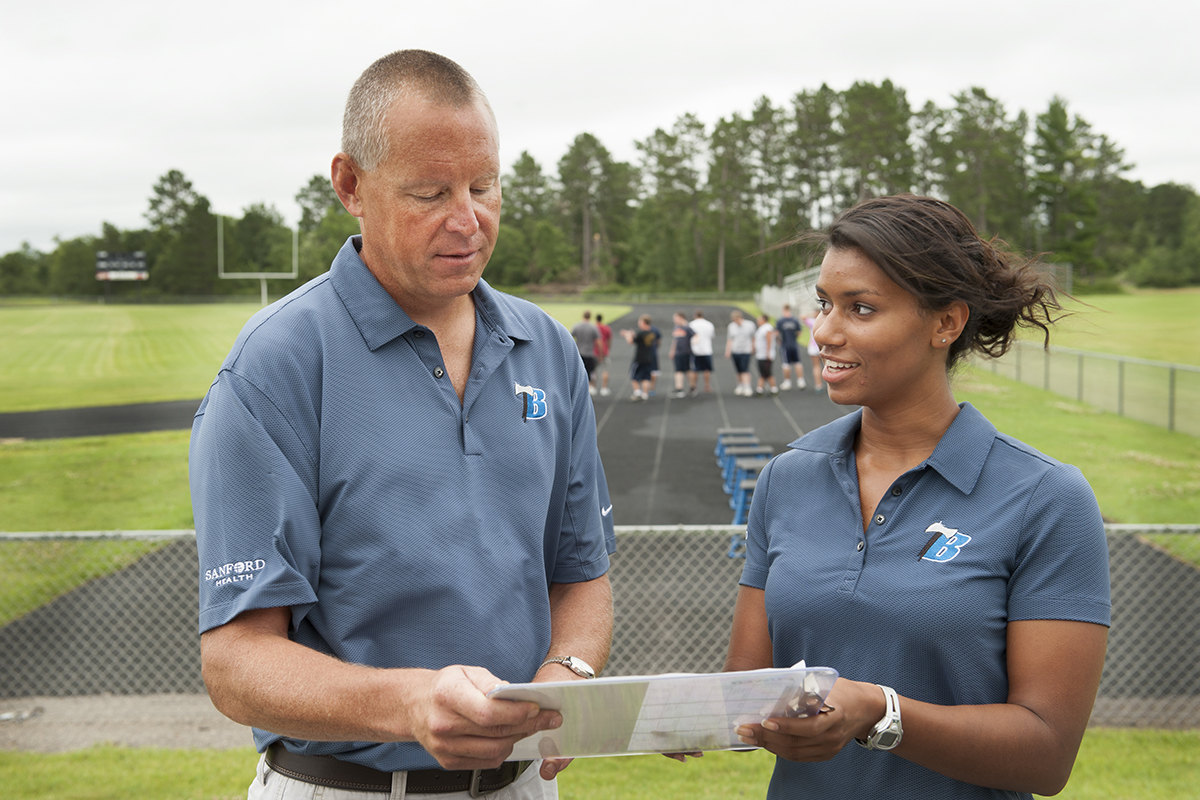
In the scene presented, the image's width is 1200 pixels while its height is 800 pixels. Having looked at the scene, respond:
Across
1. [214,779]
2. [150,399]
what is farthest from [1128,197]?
[214,779]

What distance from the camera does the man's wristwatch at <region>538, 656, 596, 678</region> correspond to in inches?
70.4

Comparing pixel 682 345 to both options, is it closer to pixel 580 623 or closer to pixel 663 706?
pixel 580 623

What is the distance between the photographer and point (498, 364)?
1828mm

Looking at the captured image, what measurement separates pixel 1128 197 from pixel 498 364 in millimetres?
57229

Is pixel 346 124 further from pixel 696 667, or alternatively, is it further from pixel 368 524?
pixel 696 667

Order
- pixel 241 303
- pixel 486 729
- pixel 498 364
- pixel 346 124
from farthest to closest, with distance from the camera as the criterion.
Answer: pixel 241 303, pixel 498 364, pixel 346 124, pixel 486 729

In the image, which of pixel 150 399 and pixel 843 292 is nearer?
pixel 843 292

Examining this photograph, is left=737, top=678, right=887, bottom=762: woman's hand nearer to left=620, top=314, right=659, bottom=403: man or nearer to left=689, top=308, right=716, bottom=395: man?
left=620, top=314, right=659, bottom=403: man

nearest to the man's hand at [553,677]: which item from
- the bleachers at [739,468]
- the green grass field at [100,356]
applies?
the bleachers at [739,468]

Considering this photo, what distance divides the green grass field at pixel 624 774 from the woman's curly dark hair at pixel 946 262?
4.11m

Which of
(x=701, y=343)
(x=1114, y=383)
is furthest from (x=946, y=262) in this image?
(x=1114, y=383)

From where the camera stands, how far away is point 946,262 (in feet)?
6.23

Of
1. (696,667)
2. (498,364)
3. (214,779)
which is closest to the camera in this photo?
(498,364)

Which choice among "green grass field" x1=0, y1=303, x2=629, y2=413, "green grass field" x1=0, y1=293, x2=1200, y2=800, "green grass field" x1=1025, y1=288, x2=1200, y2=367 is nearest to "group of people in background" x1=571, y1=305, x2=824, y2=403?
"green grass field" x1=0, y1=293, x2=1200, y2=800
